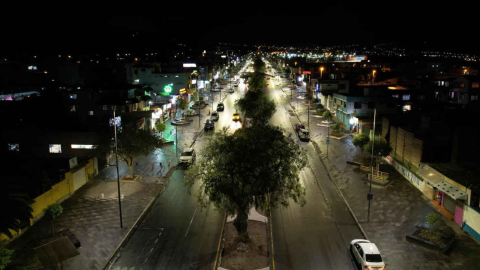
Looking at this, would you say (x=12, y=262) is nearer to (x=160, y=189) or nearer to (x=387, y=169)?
(x=160, y=189)

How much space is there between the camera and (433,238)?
53.8ft

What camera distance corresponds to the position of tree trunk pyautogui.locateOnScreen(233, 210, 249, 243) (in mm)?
15227

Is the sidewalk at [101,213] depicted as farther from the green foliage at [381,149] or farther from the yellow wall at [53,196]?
the green foliage at [381,149]

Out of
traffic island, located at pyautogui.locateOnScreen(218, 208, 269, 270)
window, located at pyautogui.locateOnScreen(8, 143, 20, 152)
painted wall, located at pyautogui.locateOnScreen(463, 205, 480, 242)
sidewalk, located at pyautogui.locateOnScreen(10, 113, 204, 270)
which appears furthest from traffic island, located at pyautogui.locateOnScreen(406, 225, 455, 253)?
window, located at pyautogui.locateOnScreen(8, 143, 20, 152)

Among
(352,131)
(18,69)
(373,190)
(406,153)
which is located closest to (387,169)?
(406,153)

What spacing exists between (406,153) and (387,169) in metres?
1.84

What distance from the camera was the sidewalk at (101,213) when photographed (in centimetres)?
1641

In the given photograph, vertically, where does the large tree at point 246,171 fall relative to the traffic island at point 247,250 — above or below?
above

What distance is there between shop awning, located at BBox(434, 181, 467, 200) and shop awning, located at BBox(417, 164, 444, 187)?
0.73 m

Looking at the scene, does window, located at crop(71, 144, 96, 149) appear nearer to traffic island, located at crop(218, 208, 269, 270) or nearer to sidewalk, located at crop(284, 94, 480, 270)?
traffic island, located at crop(218, 208, 269, 270)

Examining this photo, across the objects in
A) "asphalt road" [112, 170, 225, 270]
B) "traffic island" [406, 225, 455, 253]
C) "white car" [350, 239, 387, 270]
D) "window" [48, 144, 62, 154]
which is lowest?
"asphalt road" [112, 170, 225, 270]

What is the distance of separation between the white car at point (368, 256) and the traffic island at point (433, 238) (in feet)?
9.61

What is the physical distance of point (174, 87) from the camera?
197 ft

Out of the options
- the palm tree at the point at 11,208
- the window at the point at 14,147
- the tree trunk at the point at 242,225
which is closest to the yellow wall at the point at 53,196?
the palm tree at the point at 11,208
